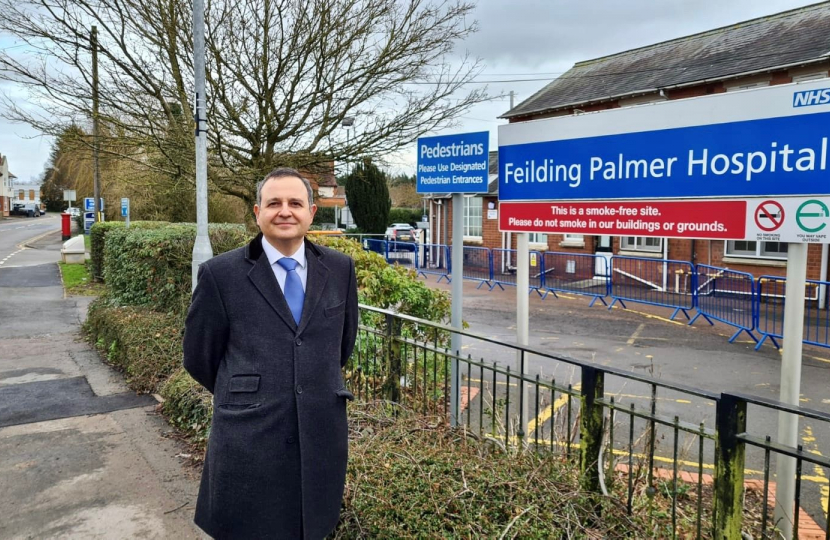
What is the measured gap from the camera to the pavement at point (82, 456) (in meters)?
3.75

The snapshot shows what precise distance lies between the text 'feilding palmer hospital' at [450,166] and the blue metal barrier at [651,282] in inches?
388

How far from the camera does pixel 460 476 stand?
10.1ft

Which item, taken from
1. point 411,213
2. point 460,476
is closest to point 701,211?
point 460,476

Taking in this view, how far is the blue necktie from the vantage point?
89.5 inches

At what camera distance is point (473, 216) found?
23.9 metres

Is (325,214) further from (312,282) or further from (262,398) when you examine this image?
(262,398)

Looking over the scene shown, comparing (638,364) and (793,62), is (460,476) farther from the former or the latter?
(793,62)

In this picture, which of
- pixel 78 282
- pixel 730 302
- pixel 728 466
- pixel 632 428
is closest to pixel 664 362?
pixel 730 302

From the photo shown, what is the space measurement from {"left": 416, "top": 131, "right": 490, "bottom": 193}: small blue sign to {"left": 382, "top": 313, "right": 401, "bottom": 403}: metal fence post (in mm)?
1054

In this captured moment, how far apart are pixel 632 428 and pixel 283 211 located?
75.1 inches

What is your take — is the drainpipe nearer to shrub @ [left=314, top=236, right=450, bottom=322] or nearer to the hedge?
shrub @ [left=314, top=236, right=450, bottom=322]

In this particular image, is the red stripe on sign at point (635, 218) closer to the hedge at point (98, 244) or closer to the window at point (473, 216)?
the hedge at point (98, 244)

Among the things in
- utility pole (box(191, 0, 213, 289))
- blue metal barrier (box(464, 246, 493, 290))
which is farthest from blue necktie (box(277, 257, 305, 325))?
blue metal barrier (box(464, 246, 493, 290))

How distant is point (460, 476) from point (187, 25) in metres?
8.84
